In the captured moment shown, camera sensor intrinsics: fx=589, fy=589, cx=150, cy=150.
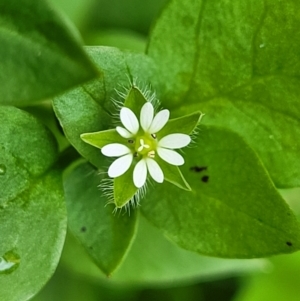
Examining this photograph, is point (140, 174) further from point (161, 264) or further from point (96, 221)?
point (161, 264)

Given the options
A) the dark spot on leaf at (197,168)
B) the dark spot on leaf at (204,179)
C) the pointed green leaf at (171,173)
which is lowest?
the dark spot on leaf at (204,179)

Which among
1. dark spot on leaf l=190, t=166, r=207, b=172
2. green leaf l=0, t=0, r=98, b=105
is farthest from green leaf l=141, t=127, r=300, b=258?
green leaf l=0, t=0, r=98, b=105

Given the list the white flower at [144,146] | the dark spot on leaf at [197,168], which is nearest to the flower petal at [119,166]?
the white flower at [144,146]

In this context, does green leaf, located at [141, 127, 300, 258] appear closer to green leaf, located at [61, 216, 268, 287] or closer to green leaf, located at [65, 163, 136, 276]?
green leaf, located at [65, 163, 136, 276]

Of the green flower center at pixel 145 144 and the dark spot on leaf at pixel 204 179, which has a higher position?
the green flower center at pixel 145 144

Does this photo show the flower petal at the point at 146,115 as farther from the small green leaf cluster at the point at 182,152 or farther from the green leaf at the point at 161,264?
the green leaf at the point at 161,264

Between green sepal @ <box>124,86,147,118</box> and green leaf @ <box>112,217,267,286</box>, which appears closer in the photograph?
green sepal @ <box>124,86,147,118</box>

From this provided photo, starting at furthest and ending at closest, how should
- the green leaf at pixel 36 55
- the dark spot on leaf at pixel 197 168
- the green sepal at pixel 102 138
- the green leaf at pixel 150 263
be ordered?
the green leaf at pixel 150 263, the dark spot on leaf at pixel 197 168, the green sepal at pixel 102 138, the green leaf at pixel 36 55
